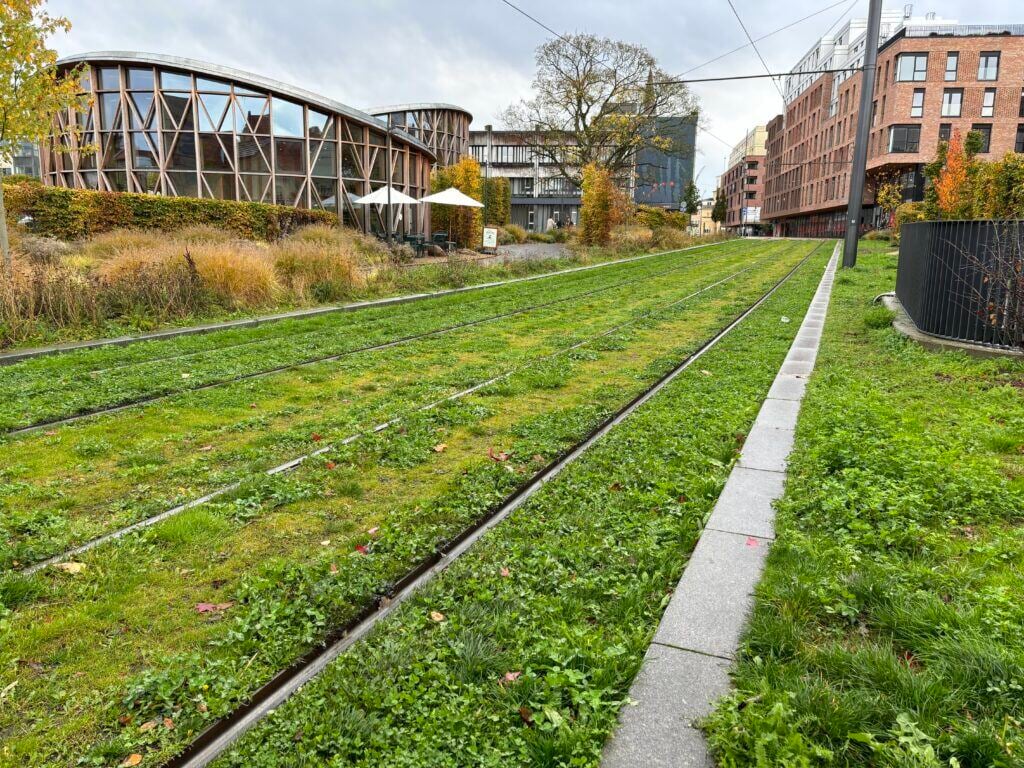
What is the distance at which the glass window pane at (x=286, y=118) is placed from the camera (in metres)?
31.0

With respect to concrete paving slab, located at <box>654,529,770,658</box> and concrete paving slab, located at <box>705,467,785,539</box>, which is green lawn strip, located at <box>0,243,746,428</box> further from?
concrete paving slab, located at <box>654,529,770,658</box>

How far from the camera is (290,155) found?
3156 centimetres

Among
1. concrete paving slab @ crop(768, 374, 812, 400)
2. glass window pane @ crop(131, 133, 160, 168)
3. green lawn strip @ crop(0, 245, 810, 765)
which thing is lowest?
green lawn strip @ crop(0, 245, 810, 765)

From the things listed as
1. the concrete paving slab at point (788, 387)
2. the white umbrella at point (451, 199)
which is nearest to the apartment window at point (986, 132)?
the white umbrella at point (451, 199)

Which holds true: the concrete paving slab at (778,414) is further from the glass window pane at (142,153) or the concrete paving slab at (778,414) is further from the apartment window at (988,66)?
the apartment window at (988,66)

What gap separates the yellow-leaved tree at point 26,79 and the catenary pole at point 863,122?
20.8m

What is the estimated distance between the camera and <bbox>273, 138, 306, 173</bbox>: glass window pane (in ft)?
102

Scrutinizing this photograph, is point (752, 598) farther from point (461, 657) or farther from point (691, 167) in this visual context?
point (691, 167)

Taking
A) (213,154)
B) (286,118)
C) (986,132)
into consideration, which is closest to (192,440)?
(213,154)

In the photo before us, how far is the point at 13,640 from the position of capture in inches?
117

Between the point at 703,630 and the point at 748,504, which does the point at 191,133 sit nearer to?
the point at 748,504

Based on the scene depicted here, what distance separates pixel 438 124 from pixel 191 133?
3096 cm

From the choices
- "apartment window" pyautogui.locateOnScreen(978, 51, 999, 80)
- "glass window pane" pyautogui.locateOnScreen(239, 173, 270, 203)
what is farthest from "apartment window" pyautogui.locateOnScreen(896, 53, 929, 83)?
"glass window pane" pyautogui.locateOnScreen(239, 173, 270, 203)

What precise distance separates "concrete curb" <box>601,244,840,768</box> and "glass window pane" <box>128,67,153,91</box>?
33218 mm
